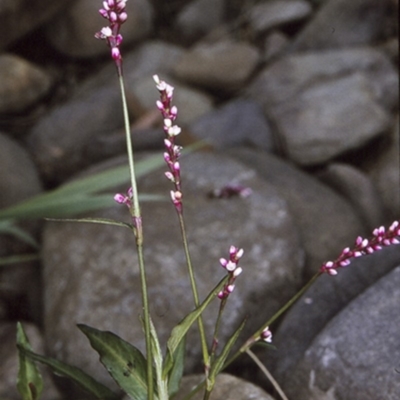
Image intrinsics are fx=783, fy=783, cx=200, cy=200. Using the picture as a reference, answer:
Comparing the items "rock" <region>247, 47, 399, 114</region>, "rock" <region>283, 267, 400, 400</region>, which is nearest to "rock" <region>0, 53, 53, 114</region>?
"rock" <region>247, 47, 399, 114</region>

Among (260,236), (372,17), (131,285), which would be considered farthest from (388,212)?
(372,17)

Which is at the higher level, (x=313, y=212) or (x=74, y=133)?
(x=74, y=133)

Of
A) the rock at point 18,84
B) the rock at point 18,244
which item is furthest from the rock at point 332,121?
the rock at point 18,84

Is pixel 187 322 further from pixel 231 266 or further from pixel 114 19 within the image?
pixel 114 19

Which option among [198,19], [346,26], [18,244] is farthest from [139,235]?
[198,19]

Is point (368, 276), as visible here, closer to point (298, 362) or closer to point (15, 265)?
point (298, 362)

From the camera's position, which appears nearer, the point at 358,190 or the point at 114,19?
the point at 114,19

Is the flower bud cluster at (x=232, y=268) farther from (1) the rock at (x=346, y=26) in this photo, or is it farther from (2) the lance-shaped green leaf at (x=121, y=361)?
(1) the rock at (x=346, y=26)
